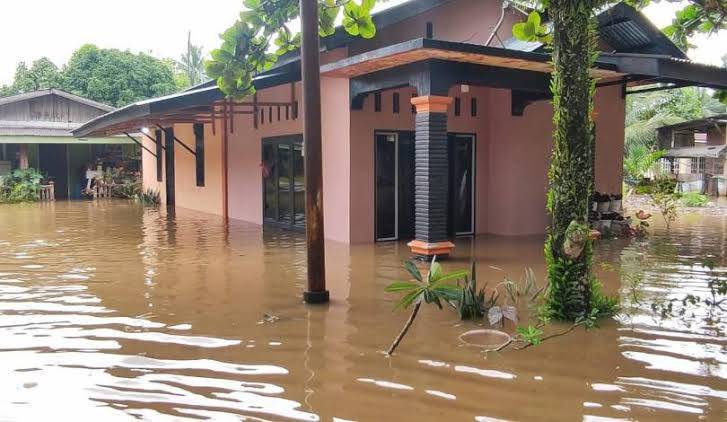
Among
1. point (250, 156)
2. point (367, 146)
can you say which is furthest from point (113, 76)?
point (367, 146)

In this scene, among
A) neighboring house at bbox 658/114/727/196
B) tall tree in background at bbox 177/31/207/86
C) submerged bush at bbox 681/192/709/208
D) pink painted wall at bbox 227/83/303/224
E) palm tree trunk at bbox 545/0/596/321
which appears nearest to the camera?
palm tree trunk at bbox 545/0/596/321

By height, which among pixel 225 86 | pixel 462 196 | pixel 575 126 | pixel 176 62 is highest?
pixel 176 62

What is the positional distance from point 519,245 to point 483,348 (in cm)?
597

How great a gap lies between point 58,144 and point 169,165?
24.4 feet

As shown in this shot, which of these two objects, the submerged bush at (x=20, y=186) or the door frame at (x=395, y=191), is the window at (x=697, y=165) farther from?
the submerged bush at (x=20, y=186)

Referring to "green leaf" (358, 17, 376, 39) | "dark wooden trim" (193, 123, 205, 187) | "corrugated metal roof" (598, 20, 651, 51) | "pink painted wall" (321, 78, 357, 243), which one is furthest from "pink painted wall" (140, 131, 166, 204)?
"green leaf" (358, 17, 376, 39)

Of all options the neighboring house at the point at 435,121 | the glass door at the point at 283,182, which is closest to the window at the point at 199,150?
the neighboring house at the point at 435,121

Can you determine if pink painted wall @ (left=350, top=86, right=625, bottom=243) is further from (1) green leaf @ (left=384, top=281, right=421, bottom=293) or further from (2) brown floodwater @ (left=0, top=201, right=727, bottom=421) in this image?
(1) green leaf @ (left=384, top=281, right=421, bottom=293)

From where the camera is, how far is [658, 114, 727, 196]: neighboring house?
25.8 m

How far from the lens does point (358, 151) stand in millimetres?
10719

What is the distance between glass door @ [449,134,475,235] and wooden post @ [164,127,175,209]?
39.8 feet

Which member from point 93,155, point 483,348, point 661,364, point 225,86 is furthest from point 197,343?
point 93,155

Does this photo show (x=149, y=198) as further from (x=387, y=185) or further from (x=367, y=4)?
(x=367, y=4)

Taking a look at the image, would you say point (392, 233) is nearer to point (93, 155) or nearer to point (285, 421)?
point (285, 421)
